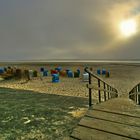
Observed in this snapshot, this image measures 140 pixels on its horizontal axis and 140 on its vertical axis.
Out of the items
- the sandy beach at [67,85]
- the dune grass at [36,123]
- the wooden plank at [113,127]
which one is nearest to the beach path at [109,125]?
the wooden plank at [113,127]

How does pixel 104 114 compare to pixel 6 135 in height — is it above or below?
above

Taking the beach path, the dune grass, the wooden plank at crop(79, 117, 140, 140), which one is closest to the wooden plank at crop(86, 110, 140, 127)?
the beach path

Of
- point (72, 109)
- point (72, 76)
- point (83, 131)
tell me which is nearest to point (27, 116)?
point (72, 109)

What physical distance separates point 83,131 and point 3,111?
398 cm

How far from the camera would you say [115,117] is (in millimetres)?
5051

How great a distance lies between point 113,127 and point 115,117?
64 centimetres

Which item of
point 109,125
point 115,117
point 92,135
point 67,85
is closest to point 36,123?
point 92,135

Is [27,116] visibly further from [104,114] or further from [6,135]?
[104,114]

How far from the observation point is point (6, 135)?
4.84 metres

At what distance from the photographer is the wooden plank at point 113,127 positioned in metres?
4.11

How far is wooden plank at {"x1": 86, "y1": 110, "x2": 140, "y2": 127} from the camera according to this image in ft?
15.4

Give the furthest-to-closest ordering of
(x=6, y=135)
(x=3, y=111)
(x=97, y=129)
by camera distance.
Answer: (x=3, y=111) < (x=6, y=135) < (x=97, y=129)

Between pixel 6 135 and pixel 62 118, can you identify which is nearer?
pixel 6 135

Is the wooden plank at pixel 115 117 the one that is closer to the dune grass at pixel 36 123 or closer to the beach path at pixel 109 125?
the beach path at pixel 109 125
